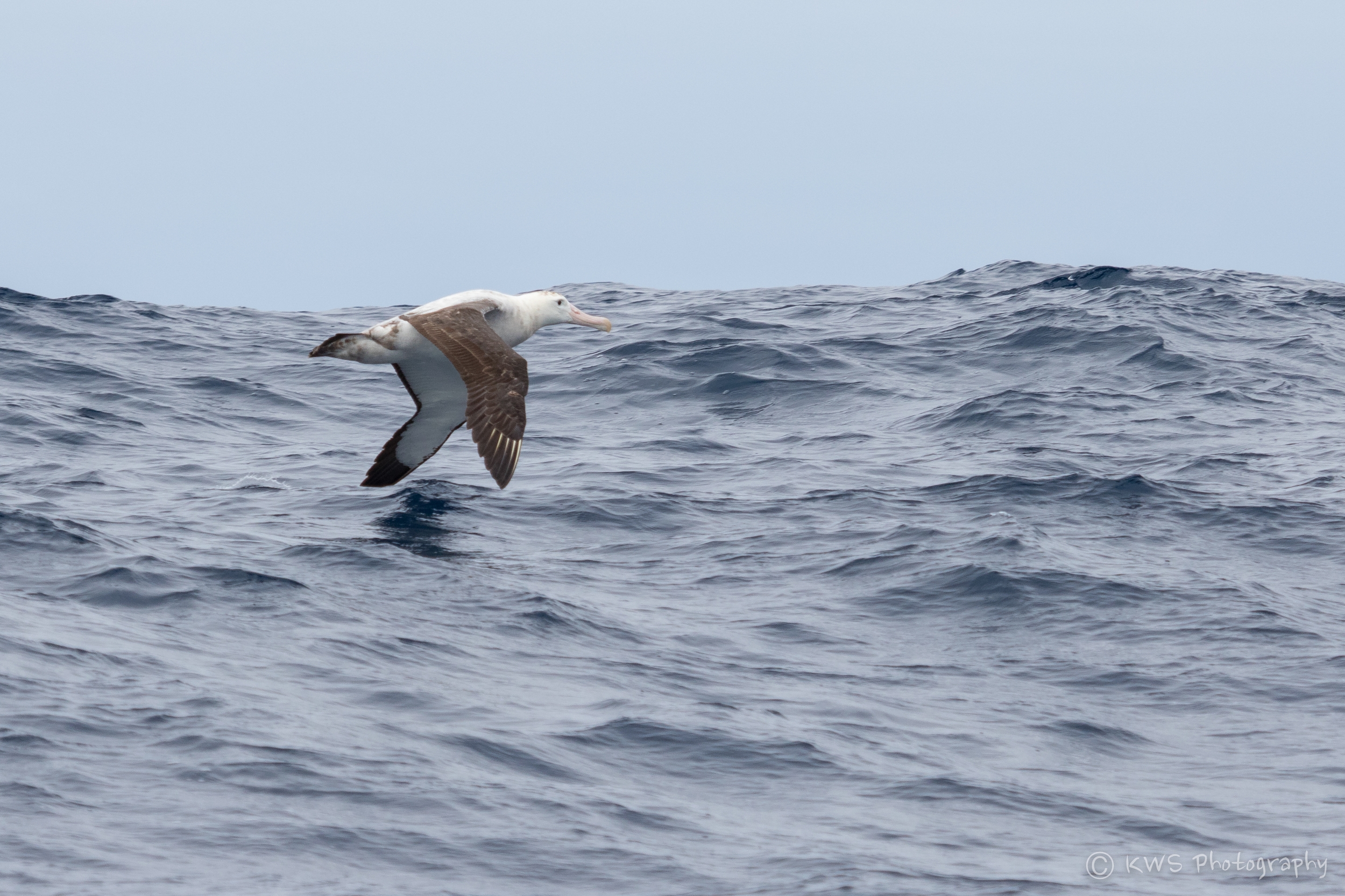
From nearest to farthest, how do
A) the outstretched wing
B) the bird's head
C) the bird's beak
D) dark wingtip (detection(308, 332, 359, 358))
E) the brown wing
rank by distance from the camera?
the brown wing, dark wingtip (detection(308, 332, 359, 358)), the outstretched wing, the bird's head, the bird's beak

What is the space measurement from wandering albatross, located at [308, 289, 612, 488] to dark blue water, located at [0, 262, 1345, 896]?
615mm

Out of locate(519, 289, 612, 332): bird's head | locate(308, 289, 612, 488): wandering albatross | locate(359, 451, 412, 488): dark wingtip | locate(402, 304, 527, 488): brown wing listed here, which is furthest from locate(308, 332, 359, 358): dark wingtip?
locate(519, 289, 612, 332): bird's head

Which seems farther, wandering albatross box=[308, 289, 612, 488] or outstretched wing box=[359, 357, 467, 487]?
outstretched wing box=[359, 357, 467, 487]

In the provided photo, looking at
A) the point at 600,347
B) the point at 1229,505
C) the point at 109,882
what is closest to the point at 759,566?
the point at 1229,505

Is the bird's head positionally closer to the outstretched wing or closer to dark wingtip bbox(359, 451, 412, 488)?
the outstretched wing

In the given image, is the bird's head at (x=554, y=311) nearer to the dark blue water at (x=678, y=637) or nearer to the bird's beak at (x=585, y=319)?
the bird's beak at (x=585, y=319)

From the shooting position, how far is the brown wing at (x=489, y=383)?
43.5 ft

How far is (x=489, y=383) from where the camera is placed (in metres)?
13.6

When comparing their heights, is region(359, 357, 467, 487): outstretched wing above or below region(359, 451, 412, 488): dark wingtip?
above

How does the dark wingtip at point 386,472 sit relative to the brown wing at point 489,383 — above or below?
below
